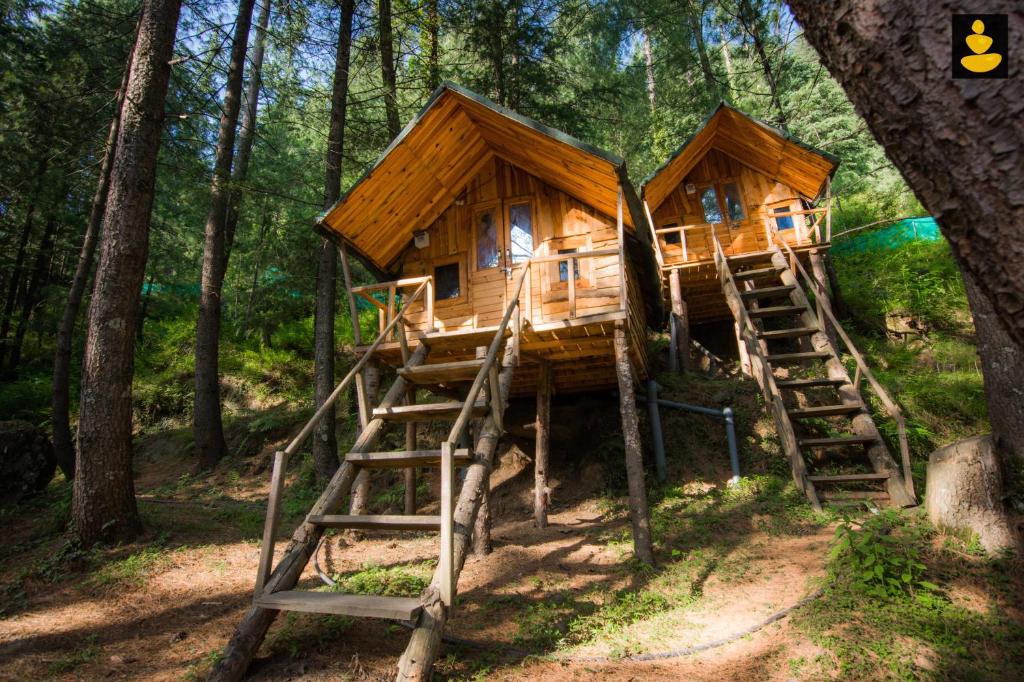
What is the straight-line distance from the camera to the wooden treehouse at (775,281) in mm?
7734

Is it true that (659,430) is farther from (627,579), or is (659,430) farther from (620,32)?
(620,32)

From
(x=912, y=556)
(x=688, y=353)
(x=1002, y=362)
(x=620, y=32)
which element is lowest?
(x=912, y=556)

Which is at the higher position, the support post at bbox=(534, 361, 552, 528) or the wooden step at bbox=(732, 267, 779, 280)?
the wooden step at bbox=(732, 267, 779, 280)

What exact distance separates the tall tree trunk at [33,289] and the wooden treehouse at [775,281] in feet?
65.4

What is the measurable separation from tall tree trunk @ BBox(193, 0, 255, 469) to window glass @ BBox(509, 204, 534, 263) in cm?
767

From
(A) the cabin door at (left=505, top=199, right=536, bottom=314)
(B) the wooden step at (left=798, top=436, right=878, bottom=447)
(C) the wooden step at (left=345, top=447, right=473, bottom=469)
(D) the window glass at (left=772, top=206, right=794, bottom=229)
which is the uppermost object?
(D) the window glass at (left=772, top=206, right=794, bottom=229)

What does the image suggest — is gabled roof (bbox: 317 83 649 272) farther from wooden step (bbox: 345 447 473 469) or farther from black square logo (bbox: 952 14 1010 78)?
black square logo (bbox: 952 14 1010 78)

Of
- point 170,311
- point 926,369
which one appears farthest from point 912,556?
point 170,311

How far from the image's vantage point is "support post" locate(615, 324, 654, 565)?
664 centimetres

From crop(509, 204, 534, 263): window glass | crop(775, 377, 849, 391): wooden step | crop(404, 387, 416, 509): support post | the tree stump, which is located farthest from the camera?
crop(509, 204, 534, 263): window glass

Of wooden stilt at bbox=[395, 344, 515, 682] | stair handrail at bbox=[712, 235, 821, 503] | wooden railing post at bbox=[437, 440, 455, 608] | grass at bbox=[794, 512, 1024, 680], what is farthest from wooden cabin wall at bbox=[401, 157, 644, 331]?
grass at bbox=[794, 512, 1024, 680]

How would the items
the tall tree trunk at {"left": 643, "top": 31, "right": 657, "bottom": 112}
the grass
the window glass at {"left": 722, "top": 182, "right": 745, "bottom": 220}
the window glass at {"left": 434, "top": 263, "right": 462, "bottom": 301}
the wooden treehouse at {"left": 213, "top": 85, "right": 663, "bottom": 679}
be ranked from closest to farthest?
the grass → the wooden treehouse at {"left": 213, "top": 85, "right": 663, "bottom": 679} → the window glass at {"left": 434, "top": 263, "right": 462, "bottom": 301} → the window glass at {"left": 722, "top": 182, "right": 745, "bottom": 220} → the tall tree trunk at {"left": 643, "top": 31, "right": 657, "bottom": 112}

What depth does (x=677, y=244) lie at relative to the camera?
15.9 meters

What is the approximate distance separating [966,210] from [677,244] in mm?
15151
